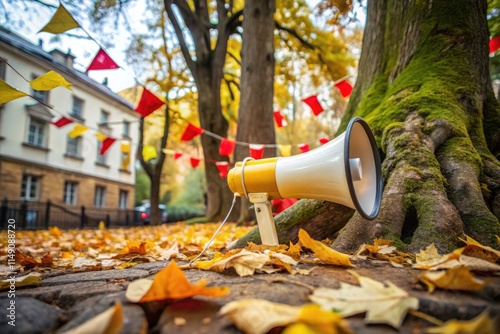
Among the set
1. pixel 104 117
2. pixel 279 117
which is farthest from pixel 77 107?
pixel 279 117

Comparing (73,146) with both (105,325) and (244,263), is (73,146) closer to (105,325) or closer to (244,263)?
(244,263)

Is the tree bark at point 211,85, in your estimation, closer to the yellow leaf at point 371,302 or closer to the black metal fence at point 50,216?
the black metal fence at point 50,216

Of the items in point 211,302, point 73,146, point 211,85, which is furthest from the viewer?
point 73,146

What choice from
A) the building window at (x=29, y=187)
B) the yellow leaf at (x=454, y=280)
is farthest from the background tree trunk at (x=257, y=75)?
the building window at (x=29, y=187)

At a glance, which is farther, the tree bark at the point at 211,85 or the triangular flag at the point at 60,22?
the tree bark at the point at 211,85

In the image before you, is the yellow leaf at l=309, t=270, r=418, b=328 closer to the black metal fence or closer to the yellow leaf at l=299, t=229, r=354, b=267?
the yellow leaf at l=299, t=229, r=354, b=267

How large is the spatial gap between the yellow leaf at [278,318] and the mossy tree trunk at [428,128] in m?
1.01

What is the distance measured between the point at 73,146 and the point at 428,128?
1748 centimetres

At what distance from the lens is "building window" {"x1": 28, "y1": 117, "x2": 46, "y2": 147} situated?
1339 centimetres

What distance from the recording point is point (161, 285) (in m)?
0.76

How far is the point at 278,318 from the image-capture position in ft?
1.93

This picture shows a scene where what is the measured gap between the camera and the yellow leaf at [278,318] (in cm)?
54

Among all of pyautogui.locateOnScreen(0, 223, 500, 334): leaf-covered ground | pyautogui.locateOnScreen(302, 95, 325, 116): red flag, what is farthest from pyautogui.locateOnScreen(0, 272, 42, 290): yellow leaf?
pyautogui.locateOnScreen(302, 95, 325, 116): red flag

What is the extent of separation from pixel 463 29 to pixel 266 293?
8.59 ft
